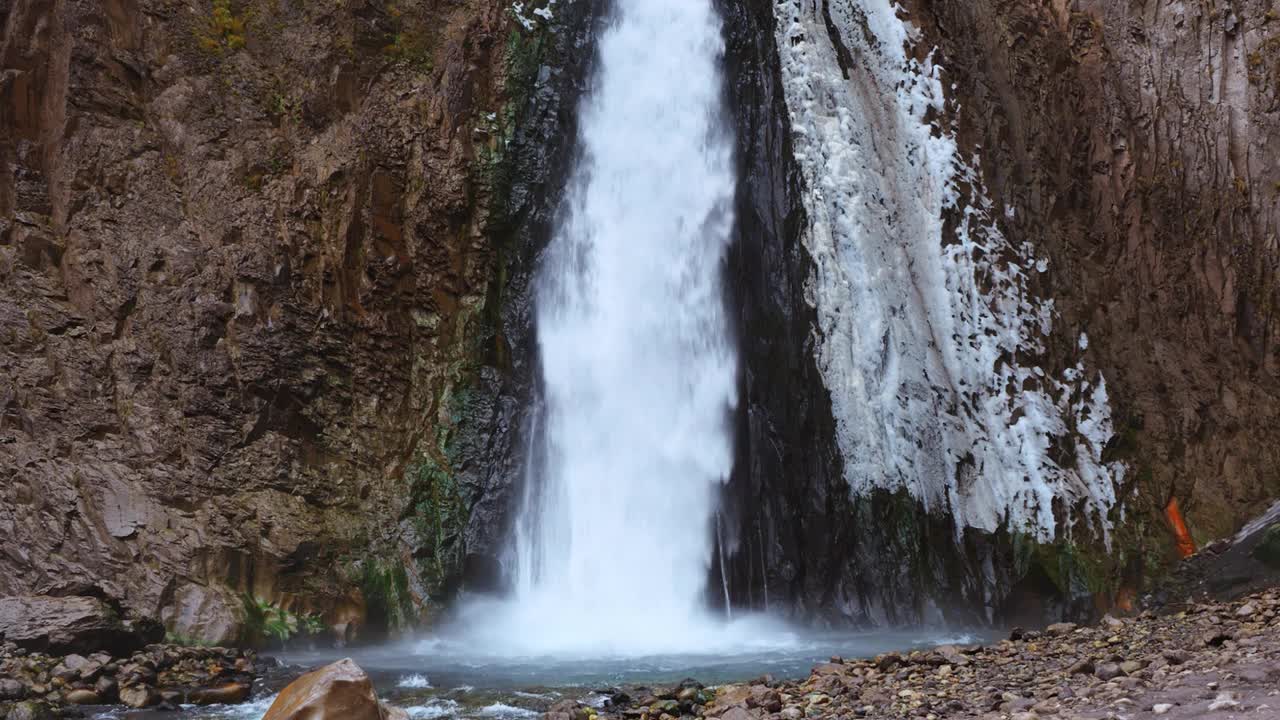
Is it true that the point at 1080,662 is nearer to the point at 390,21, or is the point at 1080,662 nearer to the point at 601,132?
the point at 601,132

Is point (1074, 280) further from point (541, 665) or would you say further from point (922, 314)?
point (541, 665)

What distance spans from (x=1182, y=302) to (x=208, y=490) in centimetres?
1340

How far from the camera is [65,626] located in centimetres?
858

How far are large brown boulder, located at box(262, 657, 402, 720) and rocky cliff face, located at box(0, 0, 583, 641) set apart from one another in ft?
18.2

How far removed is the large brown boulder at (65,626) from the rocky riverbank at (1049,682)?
15.3 ft

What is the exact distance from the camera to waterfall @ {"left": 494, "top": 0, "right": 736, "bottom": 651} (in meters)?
12.2

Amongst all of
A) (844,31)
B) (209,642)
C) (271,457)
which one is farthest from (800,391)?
(209,642)

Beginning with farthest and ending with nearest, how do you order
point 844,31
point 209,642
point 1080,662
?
point 844,31
point 209,642
point 1080,662

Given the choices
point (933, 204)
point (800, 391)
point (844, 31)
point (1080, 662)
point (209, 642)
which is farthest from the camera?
point (844, 31)

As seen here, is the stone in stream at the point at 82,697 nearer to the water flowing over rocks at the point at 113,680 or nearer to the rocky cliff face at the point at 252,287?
the water flowing over rocks at the point at 113,680

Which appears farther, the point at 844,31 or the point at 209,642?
the point at 844,31

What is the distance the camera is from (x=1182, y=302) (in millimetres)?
13555

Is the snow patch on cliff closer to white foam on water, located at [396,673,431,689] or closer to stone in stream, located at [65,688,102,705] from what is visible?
white foam on water, located at [396,673,431,689]

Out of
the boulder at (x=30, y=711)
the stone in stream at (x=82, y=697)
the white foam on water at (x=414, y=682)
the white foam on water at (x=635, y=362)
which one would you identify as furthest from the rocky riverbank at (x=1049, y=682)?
the white foam on water at (x=635, y=362)
